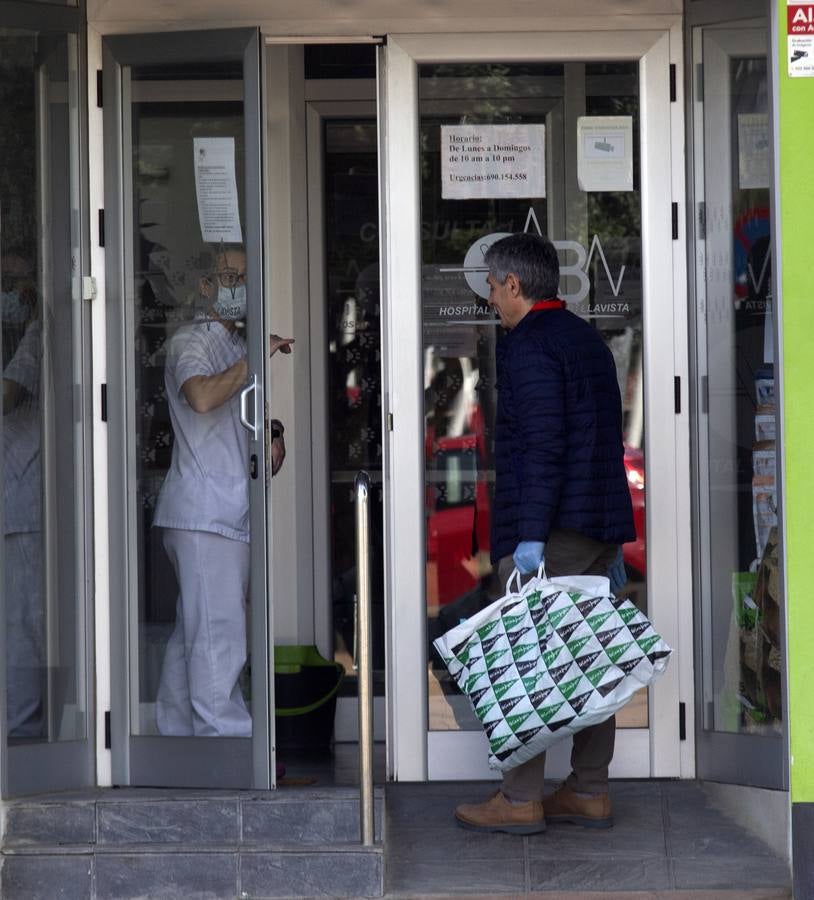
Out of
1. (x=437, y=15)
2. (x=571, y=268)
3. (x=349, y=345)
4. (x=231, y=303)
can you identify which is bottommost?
(x=349, y=345)

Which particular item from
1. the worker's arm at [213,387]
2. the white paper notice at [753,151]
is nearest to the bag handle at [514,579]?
the worker's arm at [213,387]

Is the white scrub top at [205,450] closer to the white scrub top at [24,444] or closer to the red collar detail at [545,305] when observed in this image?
the white scrub top at [24,444]

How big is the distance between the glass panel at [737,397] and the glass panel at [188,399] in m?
1.64

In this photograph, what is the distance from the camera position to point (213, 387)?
538 cm

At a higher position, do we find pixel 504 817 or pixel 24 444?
pixel 24 444

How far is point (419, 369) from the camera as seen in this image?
566 cm

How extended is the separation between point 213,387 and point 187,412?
0.13 meters

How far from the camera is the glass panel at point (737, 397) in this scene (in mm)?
5020

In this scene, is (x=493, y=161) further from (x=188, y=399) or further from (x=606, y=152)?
(x=188, y=399)

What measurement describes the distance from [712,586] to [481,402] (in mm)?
1095

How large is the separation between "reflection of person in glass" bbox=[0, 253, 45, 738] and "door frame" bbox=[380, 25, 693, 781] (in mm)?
1266

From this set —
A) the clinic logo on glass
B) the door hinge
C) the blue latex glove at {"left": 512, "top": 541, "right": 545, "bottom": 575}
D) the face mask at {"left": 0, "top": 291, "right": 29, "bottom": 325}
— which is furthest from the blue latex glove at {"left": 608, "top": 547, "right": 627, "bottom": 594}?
the face mask at {"left": 0, "top": 291, "right": 29, "bottom": 325}

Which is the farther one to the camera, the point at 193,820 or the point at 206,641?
the point at 206,641

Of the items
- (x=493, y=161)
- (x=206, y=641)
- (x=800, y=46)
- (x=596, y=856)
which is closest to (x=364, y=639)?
(x=206, y=641)
